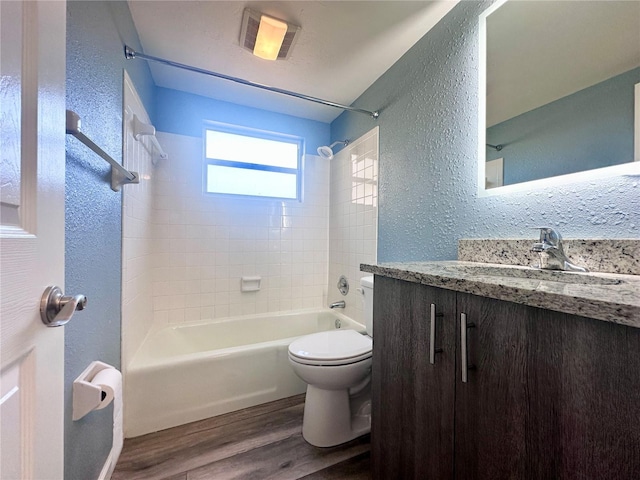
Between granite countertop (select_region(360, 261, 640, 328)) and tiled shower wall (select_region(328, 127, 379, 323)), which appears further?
tiled shower wall (select_region(328, 127, 379, 323))

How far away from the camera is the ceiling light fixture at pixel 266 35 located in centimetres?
134

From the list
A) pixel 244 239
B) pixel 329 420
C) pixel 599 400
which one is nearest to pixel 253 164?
pixel 244 239

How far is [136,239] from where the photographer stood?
5.11 feet

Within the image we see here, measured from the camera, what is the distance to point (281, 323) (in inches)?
92.4

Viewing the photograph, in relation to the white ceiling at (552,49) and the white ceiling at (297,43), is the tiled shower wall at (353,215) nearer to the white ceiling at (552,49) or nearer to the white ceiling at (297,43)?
the white ceiling at (297,43)

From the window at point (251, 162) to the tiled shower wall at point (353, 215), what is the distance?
43 centimetres

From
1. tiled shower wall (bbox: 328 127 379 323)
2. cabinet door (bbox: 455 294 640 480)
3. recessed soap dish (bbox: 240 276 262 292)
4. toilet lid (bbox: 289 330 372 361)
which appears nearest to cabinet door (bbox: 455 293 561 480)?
cabinet door (bbox: 455 294 640 480)

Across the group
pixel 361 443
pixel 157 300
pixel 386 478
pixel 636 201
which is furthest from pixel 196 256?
pixel 636 201

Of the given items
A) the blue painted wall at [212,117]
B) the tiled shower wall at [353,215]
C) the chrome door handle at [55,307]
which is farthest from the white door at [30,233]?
A: the blue painted wall at [212,117]

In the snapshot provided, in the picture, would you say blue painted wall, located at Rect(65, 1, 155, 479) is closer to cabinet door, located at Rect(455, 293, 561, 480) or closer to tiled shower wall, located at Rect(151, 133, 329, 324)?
tiled shower wall, located at Rect(151, 133, 329, 324)

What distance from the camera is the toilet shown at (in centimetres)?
129

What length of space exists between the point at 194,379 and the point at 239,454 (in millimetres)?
495

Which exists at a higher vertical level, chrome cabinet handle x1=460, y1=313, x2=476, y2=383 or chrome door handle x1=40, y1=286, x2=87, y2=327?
chrome door handle x1=40, y1=286, x2=87, y2=327

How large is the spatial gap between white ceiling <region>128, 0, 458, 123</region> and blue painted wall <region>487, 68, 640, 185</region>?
76cm
